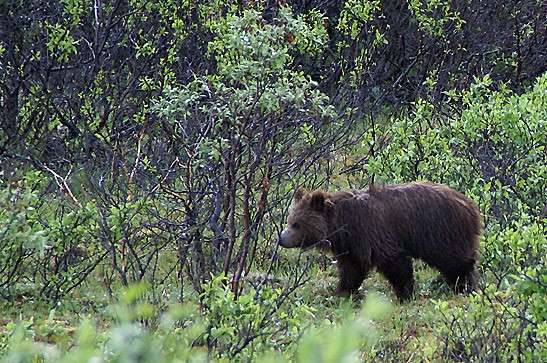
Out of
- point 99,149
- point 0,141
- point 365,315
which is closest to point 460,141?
point 99,149

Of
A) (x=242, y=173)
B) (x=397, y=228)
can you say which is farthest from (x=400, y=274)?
(x=242, y=173)

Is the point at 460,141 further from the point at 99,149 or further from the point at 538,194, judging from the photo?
the point at 99,149

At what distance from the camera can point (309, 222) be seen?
7359 mm

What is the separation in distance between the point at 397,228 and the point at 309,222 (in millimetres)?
792

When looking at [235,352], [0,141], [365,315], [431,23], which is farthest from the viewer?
[431,23]

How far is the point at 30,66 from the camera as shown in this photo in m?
10.2

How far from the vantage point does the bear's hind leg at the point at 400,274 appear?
732 centimetres

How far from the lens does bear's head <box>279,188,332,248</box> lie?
7320 mm

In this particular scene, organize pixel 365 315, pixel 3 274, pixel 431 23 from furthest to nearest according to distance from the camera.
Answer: pixel 431 23, pixel 3 274, pixel 365 315

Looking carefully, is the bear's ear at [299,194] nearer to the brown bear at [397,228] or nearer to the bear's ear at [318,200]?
the brown bear at [397,228]

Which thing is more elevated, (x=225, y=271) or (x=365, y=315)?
(x=365, y=315)

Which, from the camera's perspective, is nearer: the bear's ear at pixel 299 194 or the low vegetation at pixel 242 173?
the low vegetation at pixel 242 173

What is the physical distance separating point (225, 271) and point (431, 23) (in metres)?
7.45

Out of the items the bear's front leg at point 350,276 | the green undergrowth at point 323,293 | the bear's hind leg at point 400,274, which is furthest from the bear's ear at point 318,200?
the bear's hind leg at point 400,274
